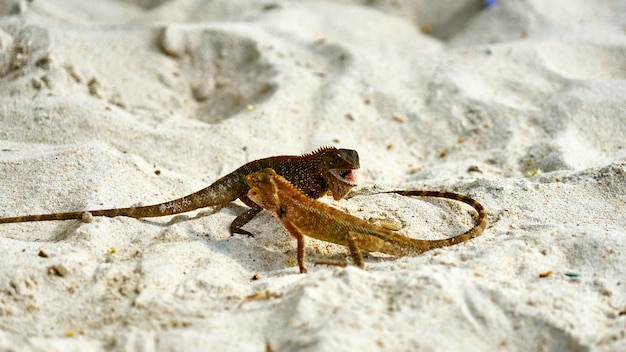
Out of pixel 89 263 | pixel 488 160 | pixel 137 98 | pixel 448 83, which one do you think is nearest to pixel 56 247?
pixel 89 263

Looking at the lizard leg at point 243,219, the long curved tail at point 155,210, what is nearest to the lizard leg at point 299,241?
the lizard leg at point 243,219

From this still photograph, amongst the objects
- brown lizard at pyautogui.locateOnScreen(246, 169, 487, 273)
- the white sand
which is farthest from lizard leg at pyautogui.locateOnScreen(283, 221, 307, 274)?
the white sand

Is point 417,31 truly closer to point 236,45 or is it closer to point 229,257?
point 236,45

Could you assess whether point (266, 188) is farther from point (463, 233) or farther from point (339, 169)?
point (463, 233)

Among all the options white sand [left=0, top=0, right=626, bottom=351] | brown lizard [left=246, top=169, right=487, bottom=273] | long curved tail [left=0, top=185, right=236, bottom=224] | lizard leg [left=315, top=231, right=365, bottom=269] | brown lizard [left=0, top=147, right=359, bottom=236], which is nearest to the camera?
white sand [left=0, top=0, right=626, bottom=351]

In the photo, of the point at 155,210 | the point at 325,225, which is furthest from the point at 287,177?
the point at 155,210

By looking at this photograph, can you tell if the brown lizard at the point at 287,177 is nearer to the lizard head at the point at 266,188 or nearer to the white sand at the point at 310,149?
the white sand at the point at 310,149

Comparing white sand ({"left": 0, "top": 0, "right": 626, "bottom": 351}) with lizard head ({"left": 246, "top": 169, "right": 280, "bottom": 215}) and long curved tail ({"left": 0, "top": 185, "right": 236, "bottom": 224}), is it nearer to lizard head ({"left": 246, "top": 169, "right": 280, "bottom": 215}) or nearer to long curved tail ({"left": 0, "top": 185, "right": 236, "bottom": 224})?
long curved tail ({"left": 0, "top": 185, "right": 236, "bottom": 224})
